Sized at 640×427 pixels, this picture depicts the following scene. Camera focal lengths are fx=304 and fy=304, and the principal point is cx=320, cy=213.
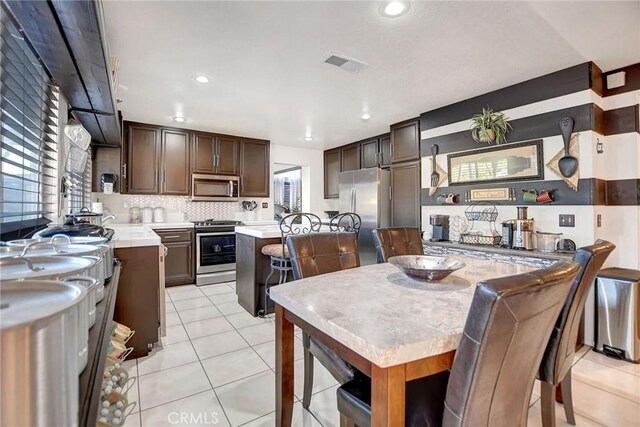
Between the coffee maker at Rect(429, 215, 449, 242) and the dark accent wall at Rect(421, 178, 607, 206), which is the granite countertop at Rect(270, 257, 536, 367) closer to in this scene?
the dark accent wall at Rect(421, 178, 607, 206)

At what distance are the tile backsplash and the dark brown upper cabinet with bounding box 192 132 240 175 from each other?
1.98 ft

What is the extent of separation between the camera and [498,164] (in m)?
3.22

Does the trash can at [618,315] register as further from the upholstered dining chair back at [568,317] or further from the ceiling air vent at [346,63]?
the ceiling air vent at [346,63]

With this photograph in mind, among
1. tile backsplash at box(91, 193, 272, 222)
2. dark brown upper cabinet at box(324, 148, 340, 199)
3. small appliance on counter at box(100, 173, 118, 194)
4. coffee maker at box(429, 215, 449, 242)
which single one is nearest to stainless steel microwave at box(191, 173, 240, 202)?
tile backsplash at box(91, 193, 272, 222)

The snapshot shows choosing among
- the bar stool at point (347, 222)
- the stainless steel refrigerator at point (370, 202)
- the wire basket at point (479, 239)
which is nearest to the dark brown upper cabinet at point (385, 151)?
the stainless steel refrigerator at point (370, 202)

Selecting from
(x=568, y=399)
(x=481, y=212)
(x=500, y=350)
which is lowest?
(x=568, y=399)

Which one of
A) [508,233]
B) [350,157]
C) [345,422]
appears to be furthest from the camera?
[350,157]

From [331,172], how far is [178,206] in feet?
9.92

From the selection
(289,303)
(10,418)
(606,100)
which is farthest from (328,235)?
(606,100)

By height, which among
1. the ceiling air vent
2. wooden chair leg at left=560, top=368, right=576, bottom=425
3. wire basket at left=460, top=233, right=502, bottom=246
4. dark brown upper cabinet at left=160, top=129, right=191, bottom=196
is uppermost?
the ceiling air vent

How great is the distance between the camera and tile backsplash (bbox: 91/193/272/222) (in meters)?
4.50

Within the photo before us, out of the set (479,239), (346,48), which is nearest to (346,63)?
(346,48)

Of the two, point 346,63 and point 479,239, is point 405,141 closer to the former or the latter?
point 479,239
